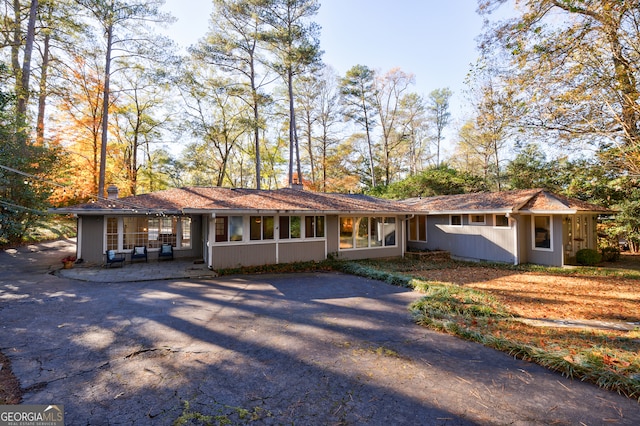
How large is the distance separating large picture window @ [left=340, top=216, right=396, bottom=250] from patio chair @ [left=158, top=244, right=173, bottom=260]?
740 centimetres

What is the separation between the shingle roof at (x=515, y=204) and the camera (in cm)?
1124

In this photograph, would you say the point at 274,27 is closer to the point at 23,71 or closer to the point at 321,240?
the point at 23,71

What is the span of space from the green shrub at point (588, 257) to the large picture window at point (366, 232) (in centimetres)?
736

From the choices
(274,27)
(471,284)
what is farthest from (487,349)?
(274,27)

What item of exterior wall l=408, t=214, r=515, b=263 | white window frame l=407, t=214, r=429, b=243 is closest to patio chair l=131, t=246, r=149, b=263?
white window frame l=407, t=214, r=429, b=243

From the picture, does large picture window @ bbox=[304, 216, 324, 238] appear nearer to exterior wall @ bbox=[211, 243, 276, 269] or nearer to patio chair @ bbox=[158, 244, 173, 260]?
exterior wall @ bbox=[211, 243, 276, 269]

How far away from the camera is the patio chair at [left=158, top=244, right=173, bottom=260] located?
12276 millimetres

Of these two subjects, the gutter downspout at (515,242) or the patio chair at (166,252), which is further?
the patio chair at (166,252)

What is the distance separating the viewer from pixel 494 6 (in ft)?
26.1

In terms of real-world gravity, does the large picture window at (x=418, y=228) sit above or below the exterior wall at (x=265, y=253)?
above

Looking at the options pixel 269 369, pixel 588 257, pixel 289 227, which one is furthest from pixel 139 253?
pixel 588 257

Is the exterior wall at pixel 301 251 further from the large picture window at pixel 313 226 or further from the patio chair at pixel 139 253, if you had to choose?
the patio chair at pixel 139 253

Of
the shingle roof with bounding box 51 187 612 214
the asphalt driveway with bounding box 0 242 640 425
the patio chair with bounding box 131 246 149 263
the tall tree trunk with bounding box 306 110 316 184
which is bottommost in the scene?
the asphalt driveway with bounding box 0 242 640 425

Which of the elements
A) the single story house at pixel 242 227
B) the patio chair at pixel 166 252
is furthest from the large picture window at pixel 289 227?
the patio chair at pixel 166 252
